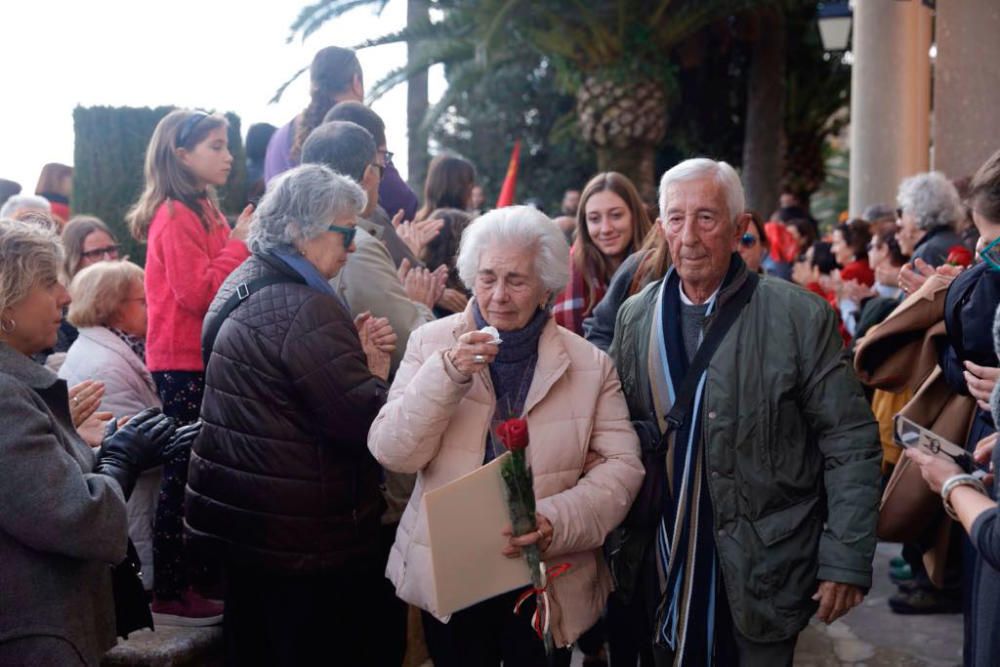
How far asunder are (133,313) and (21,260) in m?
1.74

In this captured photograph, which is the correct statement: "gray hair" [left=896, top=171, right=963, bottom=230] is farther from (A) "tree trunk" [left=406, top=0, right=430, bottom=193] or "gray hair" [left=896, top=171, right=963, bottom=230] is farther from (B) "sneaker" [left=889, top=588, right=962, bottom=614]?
(A) "tree trunk" [left=406, top=0, right=430, bottom=193]

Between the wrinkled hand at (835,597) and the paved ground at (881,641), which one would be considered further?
the paved ground at (881,641)

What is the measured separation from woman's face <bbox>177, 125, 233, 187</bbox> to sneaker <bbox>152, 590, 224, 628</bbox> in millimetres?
1684

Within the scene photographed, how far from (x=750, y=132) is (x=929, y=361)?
37.7 ft

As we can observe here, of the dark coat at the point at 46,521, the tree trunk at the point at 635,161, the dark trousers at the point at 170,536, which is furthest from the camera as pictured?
the tree trunk at the point at 635,161

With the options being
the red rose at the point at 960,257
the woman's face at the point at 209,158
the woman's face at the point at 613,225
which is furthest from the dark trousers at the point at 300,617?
the red rose at the point at 960,257

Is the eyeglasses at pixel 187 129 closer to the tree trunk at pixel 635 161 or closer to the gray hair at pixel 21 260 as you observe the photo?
the gray hair at pixel 21 260

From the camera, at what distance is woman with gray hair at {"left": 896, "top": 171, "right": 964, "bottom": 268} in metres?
6.06

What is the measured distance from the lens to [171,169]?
4.60m

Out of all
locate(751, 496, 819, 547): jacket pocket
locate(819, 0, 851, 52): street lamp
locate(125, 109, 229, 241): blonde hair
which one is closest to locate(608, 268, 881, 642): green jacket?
locate(751, 496, 819, 547): jacket pocket

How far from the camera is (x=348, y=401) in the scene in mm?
3516

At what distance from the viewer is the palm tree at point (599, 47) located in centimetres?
1431

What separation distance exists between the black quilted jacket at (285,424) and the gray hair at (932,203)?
12.5ft

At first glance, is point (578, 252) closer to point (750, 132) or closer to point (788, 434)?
point (788, 434)
